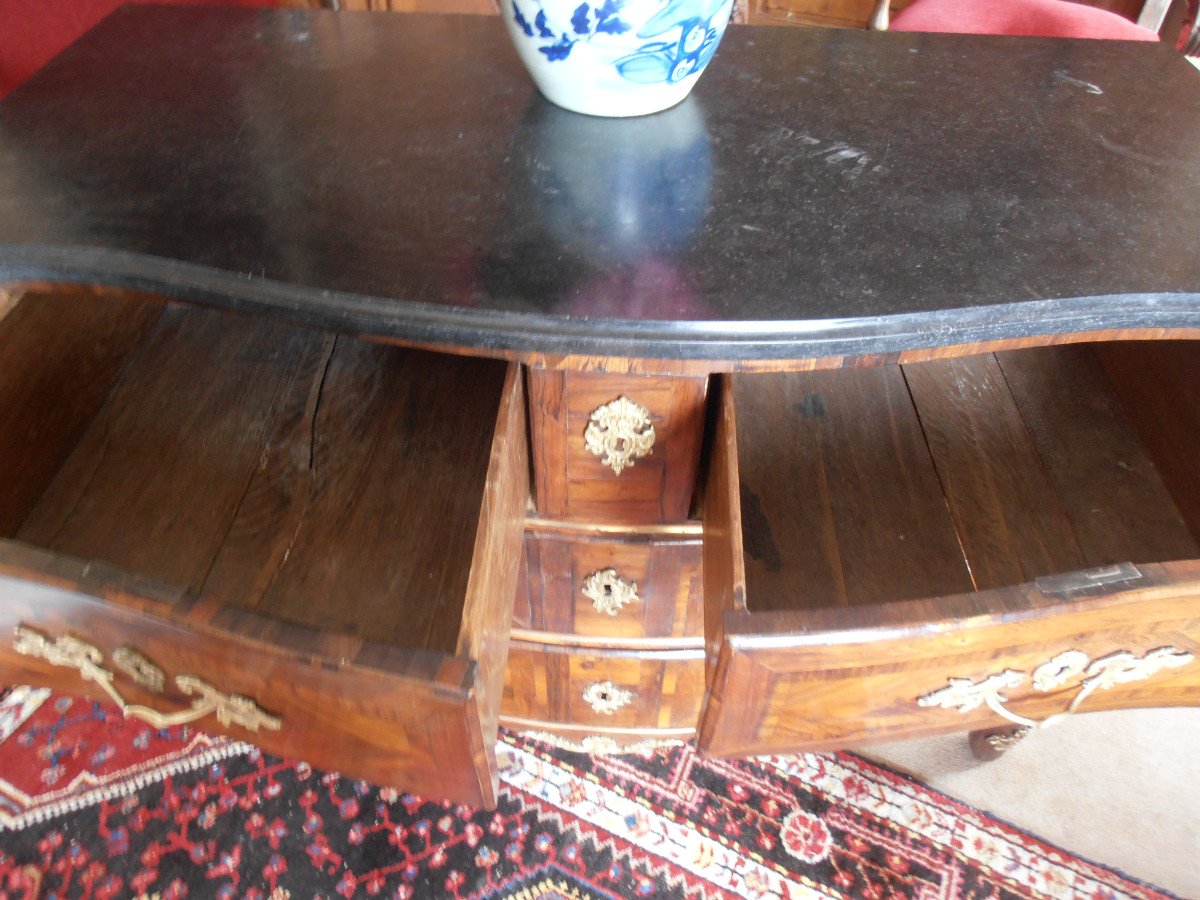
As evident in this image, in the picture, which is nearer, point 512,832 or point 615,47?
point 615,47

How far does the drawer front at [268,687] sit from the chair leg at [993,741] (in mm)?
621

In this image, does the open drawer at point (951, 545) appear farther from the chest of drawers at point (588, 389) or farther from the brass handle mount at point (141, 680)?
the brass handle mount at point (141, 680)

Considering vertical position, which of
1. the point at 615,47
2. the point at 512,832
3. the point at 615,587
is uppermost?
the point at 615,47

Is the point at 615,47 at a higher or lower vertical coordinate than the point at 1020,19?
higher

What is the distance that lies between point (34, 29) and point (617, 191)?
109 centimetres

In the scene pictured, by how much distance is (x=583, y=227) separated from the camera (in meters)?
0.52

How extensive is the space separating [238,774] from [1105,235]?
0.90 metres

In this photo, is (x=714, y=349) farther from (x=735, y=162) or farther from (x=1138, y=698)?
(x=1138, y=698)

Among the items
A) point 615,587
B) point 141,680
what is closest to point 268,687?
point 141,680

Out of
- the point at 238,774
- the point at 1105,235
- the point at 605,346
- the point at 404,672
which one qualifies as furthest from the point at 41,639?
the point at 1105,235

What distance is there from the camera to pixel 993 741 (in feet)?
2.91

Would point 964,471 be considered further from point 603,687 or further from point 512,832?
point 512,832

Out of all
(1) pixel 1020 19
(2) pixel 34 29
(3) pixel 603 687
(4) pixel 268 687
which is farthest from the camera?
(2) pixel 34 29

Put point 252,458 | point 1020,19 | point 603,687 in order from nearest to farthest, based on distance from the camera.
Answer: point 252,458 → point 603,687 → point 1020,19
